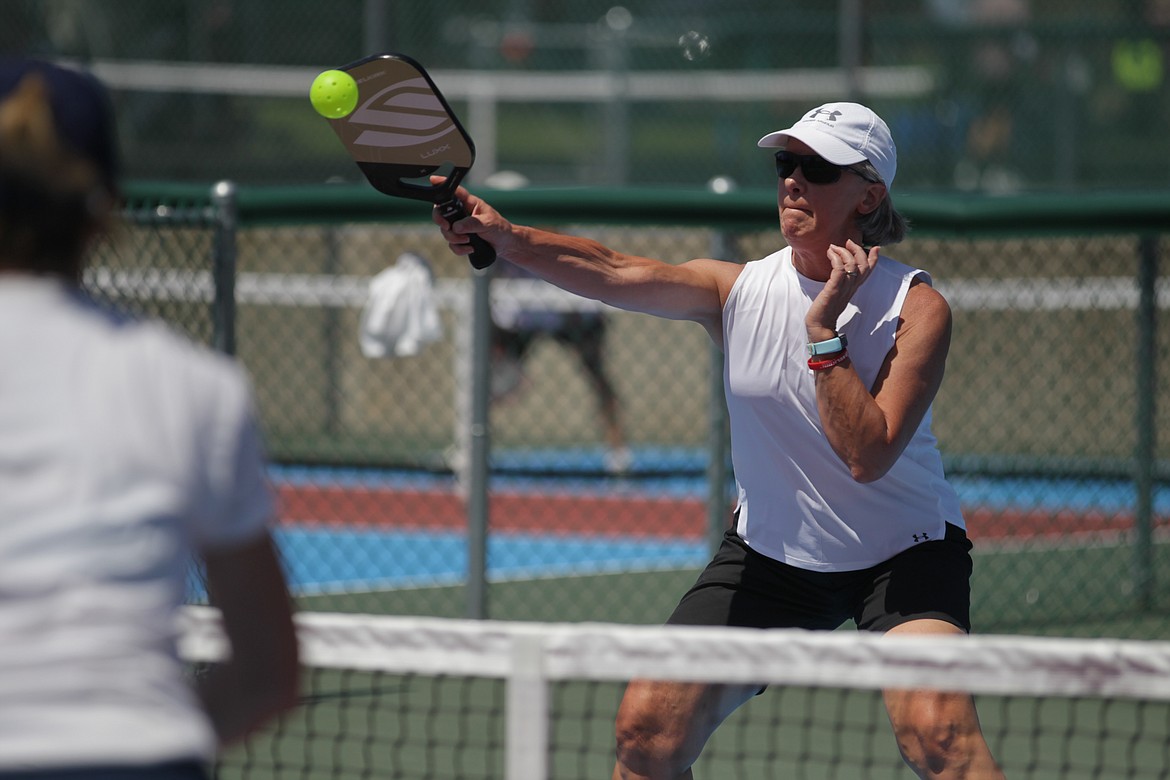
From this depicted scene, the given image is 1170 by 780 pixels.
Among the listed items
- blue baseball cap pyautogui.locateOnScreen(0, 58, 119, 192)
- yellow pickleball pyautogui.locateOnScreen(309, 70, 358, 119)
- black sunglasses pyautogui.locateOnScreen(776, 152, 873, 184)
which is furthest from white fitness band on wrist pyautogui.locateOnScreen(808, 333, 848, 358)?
blue baseball cap pyautogui.locateOnScreen(0, 58, 119, 192)

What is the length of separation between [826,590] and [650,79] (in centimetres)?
878

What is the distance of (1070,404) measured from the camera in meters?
8.41

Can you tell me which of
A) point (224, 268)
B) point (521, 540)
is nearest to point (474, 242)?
point (224, 268)

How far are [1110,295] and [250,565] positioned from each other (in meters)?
7.21

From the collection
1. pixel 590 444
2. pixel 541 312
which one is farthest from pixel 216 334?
pixel 590 444

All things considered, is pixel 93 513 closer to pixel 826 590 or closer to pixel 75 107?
pixel 75 107

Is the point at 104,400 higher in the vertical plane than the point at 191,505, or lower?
higher

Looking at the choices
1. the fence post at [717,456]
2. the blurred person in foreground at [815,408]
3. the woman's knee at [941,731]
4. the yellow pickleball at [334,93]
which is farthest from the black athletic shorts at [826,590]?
the fence post at [717,456]

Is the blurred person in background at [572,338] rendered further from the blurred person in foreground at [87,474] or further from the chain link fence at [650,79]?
the blurred person in foreground at [87,474]

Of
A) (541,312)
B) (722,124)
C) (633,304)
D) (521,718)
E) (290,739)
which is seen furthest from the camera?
(722,124)

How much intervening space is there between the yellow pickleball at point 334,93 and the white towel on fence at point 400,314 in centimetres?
195

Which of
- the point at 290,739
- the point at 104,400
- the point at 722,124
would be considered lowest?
the point at 290,739

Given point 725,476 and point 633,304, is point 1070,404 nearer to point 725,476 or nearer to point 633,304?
point 725,476

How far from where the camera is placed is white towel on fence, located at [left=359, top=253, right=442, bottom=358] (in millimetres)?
5438
